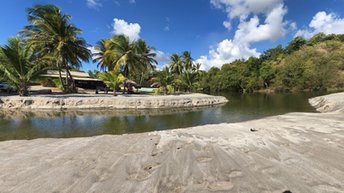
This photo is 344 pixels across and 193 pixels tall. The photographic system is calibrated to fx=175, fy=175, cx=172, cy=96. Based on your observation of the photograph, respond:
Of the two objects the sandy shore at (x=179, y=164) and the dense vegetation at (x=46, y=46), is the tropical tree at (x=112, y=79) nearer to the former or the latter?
the dense vegetation at (x=46, y=46)

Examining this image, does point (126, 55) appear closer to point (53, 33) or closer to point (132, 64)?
point (132, 64)

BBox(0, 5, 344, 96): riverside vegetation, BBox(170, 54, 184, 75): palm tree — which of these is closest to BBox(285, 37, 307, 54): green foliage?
BBox(0, 5, 344, 96): riverside vegetation

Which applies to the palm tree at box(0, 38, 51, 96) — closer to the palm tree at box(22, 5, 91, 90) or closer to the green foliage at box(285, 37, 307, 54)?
the palm tree at box(22, 5, 91, 90)

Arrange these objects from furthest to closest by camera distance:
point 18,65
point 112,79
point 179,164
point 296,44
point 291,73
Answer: point 296,44 → point 291,73 → point 112,79 → point 18,65 → point 179,164

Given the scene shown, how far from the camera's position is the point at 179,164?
4.00m

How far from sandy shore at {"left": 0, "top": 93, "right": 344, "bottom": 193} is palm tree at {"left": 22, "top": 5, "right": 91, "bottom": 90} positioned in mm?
20917

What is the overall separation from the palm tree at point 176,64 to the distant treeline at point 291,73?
9883 millimetres

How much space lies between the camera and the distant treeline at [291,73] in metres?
44.0

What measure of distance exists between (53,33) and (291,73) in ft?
174

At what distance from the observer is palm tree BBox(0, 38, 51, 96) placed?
1648 cm

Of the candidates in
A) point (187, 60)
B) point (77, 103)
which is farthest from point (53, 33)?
point (187, 60)

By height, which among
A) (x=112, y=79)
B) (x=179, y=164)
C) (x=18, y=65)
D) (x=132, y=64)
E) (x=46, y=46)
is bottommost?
(x=179, y=164)

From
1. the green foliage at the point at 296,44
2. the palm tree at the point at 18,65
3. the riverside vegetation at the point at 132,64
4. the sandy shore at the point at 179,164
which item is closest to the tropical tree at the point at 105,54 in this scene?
the riverside vegetation at the point at 132,64

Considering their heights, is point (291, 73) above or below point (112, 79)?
above
